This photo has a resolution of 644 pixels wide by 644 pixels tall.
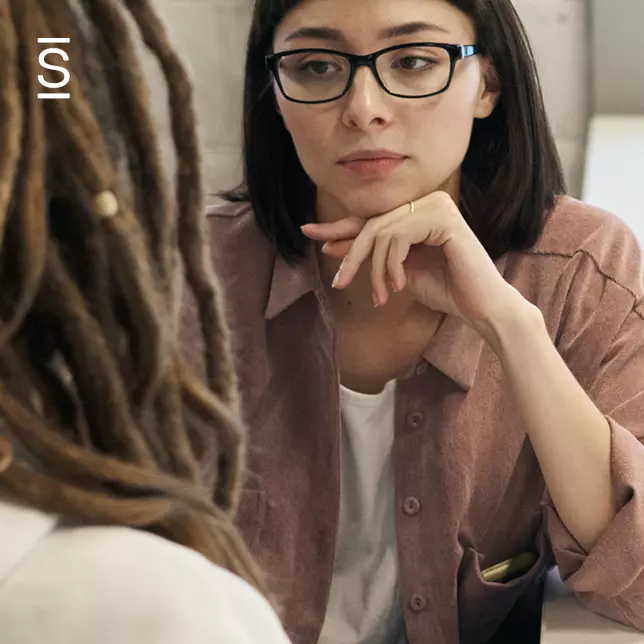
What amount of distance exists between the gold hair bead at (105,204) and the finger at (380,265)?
1.62 ft

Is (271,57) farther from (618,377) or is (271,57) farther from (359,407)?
(618,377)

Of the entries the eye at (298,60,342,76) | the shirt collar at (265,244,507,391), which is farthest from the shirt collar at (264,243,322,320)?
the eye at (298,60,342,76)

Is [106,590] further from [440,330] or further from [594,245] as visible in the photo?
[594,245]

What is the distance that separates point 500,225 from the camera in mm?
984

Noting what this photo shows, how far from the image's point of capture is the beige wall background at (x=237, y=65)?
60.3 inches

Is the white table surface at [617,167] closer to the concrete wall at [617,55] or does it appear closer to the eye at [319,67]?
the concrete wall at [617,55]

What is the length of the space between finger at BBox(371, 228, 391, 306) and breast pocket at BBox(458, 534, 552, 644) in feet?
1.04

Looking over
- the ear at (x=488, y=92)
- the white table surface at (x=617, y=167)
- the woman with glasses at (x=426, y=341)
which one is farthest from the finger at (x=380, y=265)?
the white table surface at (x=617, y=167)

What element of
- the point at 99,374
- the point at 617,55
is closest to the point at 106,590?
the point at 99,374

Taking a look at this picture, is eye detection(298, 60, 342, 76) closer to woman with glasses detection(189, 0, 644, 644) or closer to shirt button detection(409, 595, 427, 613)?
woman with glasses detection(189, 0, 644, 644)

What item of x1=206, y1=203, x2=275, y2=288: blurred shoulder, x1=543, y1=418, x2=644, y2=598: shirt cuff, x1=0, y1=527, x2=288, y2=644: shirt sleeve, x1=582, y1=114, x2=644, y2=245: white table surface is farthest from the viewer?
x1=582, y1=114, x2=644, y2=245: white table surface

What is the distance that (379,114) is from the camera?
878 mm

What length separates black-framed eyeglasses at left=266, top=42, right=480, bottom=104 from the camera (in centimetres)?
88

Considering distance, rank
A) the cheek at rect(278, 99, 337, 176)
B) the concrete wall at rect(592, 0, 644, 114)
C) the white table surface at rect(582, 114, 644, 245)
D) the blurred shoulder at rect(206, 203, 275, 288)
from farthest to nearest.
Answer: the concrete wall at rect(592, 0, 644, 114) < the white table surface at rect(582, 114, 644, 245) < the blurred shoulder at rect(206, 203, 275, 288) < the cheek at rect(278, 99, 337, 176)
